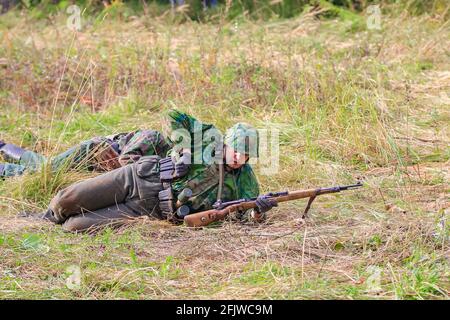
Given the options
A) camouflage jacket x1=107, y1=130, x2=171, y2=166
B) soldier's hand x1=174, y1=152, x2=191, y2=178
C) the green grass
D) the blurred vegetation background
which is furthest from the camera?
the blurred vegetation background

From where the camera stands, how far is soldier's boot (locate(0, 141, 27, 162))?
7145 mm

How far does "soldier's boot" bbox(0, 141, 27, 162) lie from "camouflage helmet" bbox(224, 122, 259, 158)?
6.93 ft

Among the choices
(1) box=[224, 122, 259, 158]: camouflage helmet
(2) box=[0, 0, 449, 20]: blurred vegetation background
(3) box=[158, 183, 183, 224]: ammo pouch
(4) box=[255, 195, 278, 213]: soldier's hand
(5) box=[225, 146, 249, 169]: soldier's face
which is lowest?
(3) box=[158, 183, 183, 224]: ammo pouch

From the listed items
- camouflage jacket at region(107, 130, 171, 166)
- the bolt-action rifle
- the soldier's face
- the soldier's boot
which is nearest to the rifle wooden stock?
the bolt-action rifle

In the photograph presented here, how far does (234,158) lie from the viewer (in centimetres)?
580

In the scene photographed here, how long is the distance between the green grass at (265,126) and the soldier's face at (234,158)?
0.41 m

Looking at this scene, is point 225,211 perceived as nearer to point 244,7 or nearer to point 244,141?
point 244,141

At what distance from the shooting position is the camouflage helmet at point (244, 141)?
5.77 m

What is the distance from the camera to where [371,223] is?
5.63 metres

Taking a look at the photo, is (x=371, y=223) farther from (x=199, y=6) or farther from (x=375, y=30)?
(x=199, y=6)

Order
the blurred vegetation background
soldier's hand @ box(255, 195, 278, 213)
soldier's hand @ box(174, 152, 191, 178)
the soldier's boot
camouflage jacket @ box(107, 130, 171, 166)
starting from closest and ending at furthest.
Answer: soldier's hand @ box(255, 195, 278, 213) < soldier's hand @ box(174, 152, 191, 178) < camouflage jacket @ box(107, 130, 171, 166) < the soldier's boot < the blurred vegetation background

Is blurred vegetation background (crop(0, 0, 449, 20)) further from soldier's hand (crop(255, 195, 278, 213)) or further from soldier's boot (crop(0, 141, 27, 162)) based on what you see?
soldier's hand (crop(255, 195, 278, 213))

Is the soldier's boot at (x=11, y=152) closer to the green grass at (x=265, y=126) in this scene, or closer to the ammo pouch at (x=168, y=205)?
the green grass at (x=265, y=126)
